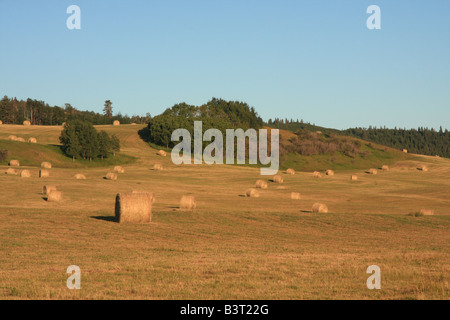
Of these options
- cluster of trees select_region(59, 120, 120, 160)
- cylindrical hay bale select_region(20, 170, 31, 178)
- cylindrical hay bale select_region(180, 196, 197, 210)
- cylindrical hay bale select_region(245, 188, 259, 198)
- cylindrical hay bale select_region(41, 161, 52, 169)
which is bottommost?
cylindrical hay bale select_region(245, 188, 259, 198)

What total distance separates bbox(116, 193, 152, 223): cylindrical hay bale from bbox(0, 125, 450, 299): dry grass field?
2.03ft

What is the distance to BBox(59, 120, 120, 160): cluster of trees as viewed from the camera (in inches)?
2499

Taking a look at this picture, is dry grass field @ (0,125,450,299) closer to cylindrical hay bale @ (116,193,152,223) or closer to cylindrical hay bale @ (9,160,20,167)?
cylindrical hay bale @ (116,193,152,223)

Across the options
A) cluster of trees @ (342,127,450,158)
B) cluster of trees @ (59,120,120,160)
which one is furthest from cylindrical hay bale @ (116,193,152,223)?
cluster of trees @ (342,127,450,158)

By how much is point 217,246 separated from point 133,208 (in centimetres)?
730

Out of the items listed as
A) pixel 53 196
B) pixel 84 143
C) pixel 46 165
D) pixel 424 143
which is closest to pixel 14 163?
pixel 46 165

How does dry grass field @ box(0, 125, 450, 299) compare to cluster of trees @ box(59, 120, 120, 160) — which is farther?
cluster of trees @ box(59, 120, 120, 160)

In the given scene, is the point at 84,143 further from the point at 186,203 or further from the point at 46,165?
the point at 186,203

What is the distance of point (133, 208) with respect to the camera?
1007 inches

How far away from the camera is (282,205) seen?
37.2m

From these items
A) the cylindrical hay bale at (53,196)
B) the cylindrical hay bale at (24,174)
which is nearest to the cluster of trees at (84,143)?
the cylindrical hay bale at (24,174)

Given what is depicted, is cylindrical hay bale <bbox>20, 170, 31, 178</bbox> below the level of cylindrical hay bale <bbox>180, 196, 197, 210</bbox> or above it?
above

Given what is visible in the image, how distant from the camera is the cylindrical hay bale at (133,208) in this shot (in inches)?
1000
